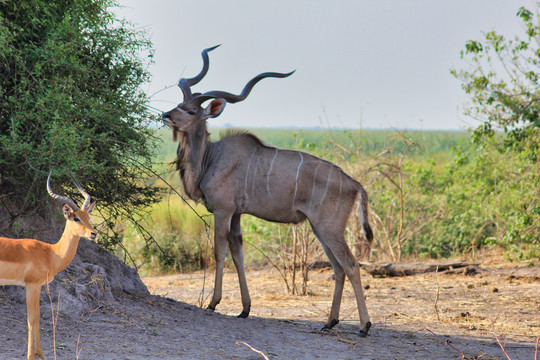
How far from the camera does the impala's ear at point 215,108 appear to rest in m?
6.79

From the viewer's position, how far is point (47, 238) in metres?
6.21

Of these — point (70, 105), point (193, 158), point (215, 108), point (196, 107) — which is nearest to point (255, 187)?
point (193, 158)

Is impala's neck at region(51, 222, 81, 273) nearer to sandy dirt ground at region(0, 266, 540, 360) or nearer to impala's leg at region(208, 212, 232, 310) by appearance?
sandy dirt ground at region(0, 266, 540, 360)

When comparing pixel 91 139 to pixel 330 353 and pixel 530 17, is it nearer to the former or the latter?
pixel 330 353

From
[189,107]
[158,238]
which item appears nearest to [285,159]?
[189,107]

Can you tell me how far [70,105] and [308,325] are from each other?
10.3 ft

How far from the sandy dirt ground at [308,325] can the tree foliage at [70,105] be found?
3.54 ft

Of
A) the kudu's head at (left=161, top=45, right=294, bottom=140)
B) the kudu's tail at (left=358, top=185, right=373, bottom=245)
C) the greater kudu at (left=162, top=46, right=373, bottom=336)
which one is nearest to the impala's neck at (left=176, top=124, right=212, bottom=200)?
the greater kudu at (left=162, top=46, right=373, bottom=336)

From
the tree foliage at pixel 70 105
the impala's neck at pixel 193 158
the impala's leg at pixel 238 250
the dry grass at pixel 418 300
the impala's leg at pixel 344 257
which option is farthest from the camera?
the dry grass at pixel 418 300

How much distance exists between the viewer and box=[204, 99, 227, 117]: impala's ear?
6793 mm

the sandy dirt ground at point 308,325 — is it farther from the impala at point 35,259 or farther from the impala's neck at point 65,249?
the impala's neck at point 65,249

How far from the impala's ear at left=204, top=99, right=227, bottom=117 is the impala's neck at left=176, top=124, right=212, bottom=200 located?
0.17 metres

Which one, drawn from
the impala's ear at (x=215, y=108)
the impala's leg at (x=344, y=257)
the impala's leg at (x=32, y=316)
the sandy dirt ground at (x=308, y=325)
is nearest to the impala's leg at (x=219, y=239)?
the sandy dirt ground at (x=308, y=325)

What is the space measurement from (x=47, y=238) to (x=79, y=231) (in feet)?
7.42
